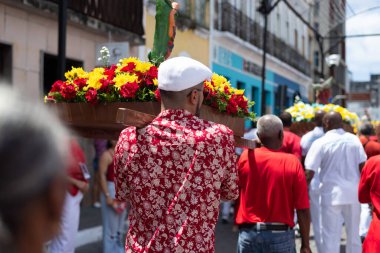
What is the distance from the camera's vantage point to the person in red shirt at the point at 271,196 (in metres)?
4.64

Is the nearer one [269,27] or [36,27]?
[36,27]

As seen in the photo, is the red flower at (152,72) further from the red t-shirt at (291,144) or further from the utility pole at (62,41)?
the red t-shirt at (291,144)

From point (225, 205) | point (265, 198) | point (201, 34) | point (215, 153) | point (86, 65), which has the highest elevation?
point (201, 34)

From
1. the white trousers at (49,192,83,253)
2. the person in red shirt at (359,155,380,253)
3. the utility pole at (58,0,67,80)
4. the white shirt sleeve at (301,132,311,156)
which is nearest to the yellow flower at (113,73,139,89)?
the person in red shirt at (359,155,380,253)

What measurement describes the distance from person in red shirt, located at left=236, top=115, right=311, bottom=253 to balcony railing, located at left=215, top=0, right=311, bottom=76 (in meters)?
18.5

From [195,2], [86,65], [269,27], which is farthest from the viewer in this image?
[269,27]

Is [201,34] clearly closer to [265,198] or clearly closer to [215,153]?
[265,198]

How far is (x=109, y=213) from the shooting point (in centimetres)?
792

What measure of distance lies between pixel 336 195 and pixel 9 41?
6823 millimetres

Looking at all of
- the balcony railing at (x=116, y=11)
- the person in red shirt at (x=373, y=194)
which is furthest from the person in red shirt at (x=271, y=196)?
the balcony railing at (x=116, y=11)

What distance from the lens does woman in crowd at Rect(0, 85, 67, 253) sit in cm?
108

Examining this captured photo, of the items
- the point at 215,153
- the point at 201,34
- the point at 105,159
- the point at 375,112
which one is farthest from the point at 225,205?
the point at 375,112

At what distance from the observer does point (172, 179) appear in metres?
3.00

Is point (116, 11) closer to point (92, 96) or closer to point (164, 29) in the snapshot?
point (164, 29)
